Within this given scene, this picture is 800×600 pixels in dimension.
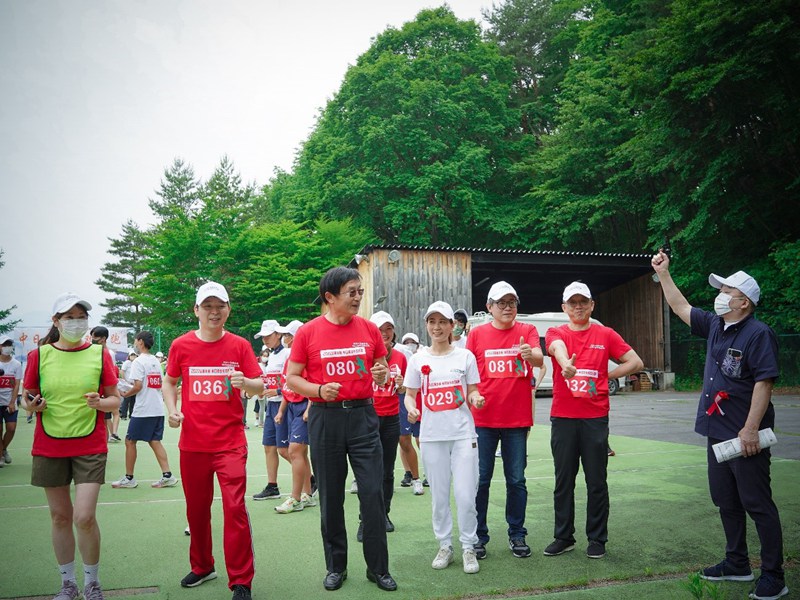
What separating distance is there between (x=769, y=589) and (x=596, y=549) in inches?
49.4

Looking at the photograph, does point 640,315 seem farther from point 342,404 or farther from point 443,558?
point 342,404

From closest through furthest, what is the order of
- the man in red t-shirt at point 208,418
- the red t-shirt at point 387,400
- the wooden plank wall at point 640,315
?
the man in red t-shirt at point 208,418, the red t-shirt at point 387,400, the wooden plank wall at point 640,315

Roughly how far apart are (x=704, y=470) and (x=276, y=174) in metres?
59.6

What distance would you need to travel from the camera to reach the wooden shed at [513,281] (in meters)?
22.9

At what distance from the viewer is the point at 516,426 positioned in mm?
5234

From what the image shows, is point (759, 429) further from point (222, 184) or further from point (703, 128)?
point (222, 184)

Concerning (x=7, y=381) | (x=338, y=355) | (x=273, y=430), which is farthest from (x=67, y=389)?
(x=7, y=381)

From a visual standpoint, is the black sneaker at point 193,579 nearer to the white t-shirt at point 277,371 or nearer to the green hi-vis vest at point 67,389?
the green hi-vis vest at point 67,389

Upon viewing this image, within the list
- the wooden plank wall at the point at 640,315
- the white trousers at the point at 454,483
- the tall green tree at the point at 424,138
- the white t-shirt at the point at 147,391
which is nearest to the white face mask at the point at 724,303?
the white trousers at the point at 454,483

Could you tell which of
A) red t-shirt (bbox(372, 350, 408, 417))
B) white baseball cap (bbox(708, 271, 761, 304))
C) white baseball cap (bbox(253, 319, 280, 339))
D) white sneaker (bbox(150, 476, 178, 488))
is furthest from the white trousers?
white sneaker (bbox(150, 476, 178, 488))

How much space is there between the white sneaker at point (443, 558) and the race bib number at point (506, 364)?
1.36 metres

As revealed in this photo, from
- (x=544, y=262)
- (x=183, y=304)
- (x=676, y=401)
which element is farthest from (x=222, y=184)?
(x=676, y=401)

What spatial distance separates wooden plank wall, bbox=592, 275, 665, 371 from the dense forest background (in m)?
1.52

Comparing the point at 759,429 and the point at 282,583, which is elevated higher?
the point at 759,429
